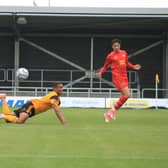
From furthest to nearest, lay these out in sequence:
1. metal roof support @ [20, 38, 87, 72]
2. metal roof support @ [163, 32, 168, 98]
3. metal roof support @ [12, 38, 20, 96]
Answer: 1. metal roof support @ [20, 38, 87, 72]
2. metal roof support @ [163, 32, 168, 98]
3. metal roof support @ [12, 38, 20, 96]

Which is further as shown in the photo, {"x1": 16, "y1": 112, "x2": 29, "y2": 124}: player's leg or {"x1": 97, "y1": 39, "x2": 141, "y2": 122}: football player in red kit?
{"x1": 97, "y1": 39, "x2": 141, "y2": 122}: football player in red kit

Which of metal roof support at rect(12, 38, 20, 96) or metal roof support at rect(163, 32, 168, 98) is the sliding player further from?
metal roof support at rect(163, 32, 168, 98)

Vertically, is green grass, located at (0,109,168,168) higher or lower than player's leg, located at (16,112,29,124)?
lower

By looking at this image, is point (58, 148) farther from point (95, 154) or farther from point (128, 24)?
point (128, 24)

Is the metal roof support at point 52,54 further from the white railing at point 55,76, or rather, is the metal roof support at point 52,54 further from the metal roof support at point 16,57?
the metal roof support at point 16,57

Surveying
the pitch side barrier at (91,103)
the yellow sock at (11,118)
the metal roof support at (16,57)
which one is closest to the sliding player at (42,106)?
the yellow sock at (11,118)

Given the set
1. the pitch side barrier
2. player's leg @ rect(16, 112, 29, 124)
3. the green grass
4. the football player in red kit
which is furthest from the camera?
the pitch side barrier

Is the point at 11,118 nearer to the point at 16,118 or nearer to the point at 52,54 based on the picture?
the point at 16,118

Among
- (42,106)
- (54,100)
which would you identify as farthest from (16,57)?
(54,100)

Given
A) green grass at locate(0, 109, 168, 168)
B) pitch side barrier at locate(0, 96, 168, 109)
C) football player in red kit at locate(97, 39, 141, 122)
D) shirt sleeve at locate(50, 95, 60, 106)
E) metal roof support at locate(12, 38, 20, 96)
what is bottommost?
green grass at locate(0, 109, 168, 168)

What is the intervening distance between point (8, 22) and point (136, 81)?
10882 mm

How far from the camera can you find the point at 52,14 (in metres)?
32.9

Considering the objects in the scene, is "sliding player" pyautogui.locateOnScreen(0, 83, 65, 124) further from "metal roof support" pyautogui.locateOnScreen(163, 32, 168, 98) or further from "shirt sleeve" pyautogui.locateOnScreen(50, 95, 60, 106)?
"metal roof support" pyautogui.locateOnScreen(163, 32, 168, 98)

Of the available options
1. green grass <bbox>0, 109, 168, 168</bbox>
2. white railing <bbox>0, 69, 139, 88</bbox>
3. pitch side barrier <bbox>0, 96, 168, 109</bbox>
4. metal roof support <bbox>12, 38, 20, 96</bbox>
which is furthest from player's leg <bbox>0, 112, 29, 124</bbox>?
white railing <bbox>0, 69, 139, 88</bbox>
